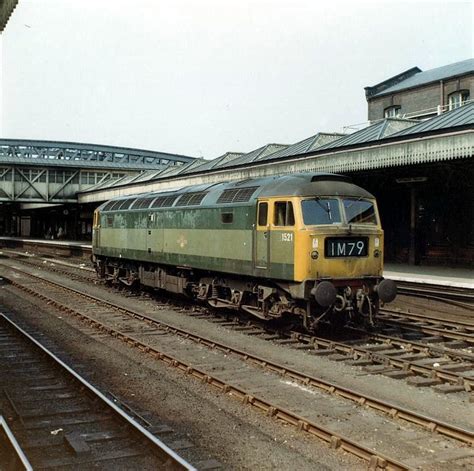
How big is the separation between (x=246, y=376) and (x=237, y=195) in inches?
210

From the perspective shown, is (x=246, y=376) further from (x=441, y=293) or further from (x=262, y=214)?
(x=441, y=293)

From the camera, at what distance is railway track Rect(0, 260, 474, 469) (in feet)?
21.7

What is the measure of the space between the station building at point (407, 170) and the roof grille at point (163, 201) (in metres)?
4.32

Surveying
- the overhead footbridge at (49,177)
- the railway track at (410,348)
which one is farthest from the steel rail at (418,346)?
the overhead footbridge at (49,177)

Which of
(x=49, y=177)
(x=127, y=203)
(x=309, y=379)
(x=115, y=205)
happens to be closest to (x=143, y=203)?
(x=127, y=203)

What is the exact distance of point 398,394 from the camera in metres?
8.61

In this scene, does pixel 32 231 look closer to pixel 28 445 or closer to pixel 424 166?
pixel 424 166

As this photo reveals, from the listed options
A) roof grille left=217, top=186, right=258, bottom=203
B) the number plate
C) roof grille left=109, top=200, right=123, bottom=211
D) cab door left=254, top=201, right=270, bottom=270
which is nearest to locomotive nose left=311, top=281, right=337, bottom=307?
the number plate

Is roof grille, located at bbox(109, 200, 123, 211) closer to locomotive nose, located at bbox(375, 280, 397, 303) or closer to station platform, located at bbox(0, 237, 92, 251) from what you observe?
locomotive nose, located at bbox(375, 280, 397, 303)

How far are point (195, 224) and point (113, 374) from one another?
6.36 metres

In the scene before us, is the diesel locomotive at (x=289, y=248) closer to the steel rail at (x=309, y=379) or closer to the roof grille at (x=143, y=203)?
the steel rail at (x=309, y=379)

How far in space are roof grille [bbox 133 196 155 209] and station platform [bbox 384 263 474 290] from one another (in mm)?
8017

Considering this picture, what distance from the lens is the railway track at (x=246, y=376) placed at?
6629mm

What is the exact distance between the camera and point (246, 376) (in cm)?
958
